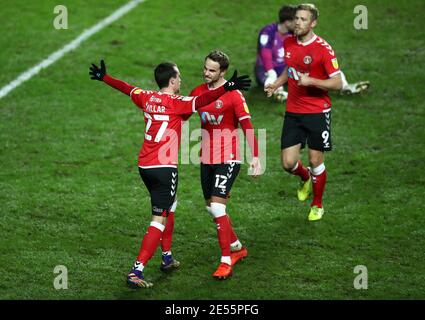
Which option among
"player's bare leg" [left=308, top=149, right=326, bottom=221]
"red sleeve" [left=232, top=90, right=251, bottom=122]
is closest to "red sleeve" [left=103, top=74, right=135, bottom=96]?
"red sleeve" [left=232, top=90, right=251, bottom=122]

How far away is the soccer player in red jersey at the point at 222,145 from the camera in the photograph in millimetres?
8953

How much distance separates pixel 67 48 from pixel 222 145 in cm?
764

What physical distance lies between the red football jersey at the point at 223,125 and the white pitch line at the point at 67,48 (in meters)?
6.13

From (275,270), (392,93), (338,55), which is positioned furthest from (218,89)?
(338,55)

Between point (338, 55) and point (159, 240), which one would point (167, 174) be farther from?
point (338, 55)

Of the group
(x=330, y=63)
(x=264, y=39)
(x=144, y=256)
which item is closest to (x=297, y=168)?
(x=330, y=63)

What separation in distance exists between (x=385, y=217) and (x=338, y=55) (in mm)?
5659

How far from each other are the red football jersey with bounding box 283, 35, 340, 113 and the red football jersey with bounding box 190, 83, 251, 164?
4.36ft

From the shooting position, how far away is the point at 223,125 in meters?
9.13

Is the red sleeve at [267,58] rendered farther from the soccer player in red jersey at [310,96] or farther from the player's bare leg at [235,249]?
the player's bare leg at [235,249]

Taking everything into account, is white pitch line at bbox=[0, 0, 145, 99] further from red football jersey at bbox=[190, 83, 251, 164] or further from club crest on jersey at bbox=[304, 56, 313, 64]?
red football jersey at bbox=[190, 83, 251, 164]

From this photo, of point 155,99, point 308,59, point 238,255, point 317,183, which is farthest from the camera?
point 317,183

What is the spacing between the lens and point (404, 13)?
16.8 m

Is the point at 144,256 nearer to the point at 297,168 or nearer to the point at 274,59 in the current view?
the point at 297,168
